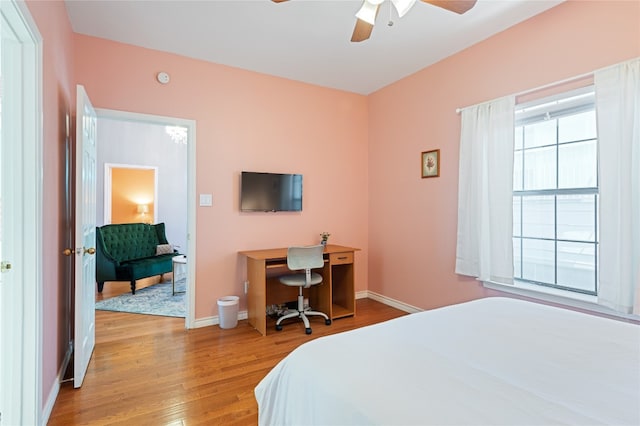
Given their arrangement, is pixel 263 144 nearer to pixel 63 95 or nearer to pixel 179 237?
pixel 63 95

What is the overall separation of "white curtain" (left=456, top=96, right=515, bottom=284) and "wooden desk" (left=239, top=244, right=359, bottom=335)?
3.99 ft

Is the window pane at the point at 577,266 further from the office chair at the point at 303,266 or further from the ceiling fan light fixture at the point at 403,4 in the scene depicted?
the ceiling fan light fixture at the point at 403,4

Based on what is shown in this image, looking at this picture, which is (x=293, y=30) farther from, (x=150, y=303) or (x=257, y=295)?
(x=150, y=303)

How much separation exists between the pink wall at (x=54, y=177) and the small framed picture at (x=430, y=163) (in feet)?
10.6

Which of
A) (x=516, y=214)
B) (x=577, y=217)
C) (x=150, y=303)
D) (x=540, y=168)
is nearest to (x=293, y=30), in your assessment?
(x=540, y=168)

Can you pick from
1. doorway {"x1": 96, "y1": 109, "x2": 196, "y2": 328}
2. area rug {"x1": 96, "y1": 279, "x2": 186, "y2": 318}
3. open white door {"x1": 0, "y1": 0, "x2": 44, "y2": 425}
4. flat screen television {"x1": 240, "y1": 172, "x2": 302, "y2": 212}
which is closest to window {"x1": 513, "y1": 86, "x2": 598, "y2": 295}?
flat screen television {"x1": 240, "y1": 172, "x2": 302, "y2": 212}

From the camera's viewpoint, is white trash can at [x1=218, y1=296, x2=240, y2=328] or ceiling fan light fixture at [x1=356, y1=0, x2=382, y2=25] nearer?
ceiling fan light fixture at [x1=356, y1=0, x2=382, y2=25]

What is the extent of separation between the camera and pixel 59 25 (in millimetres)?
2270

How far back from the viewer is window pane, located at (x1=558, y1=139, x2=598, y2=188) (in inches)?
95.0

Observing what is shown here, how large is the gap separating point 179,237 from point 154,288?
199 cm

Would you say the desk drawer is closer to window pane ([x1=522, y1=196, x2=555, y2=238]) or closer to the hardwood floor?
the hardwood floor

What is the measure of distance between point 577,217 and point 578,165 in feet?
1.31

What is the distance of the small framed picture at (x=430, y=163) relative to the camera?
343cm

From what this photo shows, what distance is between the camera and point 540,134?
275cm
